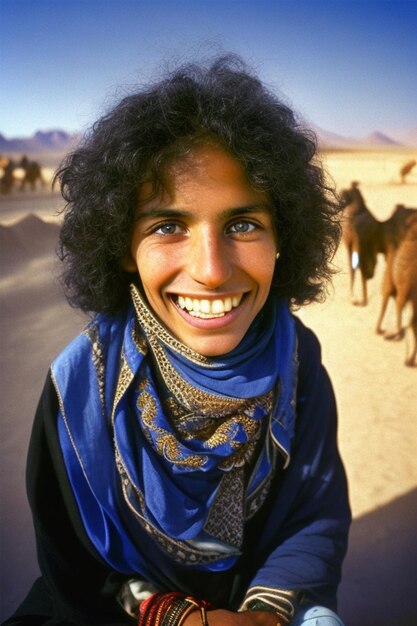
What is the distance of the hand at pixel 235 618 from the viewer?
119cm

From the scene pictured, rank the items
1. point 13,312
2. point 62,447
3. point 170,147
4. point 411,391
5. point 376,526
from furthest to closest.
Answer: point 13,312 → point 411,391 → point 376,526 → point 62,447 → point 170,147

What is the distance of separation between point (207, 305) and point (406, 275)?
261 centimetres

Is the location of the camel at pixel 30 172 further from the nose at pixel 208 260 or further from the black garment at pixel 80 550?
the nose at pixel 208 260

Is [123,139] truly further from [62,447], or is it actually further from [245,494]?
[245,494]

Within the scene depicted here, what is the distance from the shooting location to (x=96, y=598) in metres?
1.29

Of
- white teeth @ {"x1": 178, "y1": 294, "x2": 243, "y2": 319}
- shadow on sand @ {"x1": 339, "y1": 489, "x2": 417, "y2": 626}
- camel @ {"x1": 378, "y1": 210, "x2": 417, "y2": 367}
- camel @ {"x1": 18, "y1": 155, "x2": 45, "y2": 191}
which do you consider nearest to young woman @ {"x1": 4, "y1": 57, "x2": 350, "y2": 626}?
white teeth @ {"x1": 178, "y1": 294, "x2": 243, "y2": 319}

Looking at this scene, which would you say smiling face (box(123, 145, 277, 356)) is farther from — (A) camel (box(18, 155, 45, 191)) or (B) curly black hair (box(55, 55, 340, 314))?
(A) camel (box(18, 155, 45, 191))

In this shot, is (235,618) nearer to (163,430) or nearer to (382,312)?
(163,430)

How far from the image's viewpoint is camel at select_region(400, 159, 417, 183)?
217 inches

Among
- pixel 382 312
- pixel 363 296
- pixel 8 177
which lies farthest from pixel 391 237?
pixel 8 177

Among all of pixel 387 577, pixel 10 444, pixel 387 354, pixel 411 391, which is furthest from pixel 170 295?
pixel 387 354

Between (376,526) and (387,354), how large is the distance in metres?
1.43

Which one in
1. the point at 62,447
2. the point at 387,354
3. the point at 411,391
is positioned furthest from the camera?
the point at 387,354

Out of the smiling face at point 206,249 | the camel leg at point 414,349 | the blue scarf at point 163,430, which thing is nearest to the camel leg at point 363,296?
the camel leg at point 414,349
